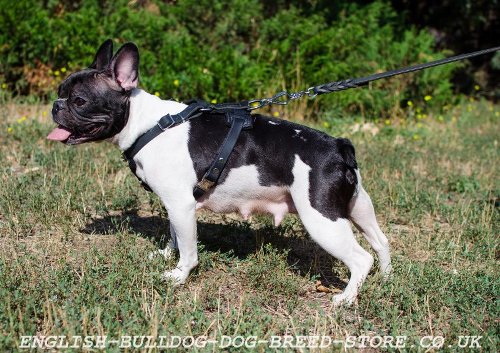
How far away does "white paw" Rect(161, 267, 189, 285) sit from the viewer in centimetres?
422

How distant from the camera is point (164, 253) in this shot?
4656 millimetres

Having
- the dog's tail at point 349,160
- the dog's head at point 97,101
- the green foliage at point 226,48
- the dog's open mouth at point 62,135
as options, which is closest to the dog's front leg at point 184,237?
the dog's head at point 97,101

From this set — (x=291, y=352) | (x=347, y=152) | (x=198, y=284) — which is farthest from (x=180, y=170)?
(x=291, y=352)

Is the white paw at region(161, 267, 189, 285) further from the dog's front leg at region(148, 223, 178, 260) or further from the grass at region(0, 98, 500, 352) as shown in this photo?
the dog's front leg at region(148, 223, 178, 260)

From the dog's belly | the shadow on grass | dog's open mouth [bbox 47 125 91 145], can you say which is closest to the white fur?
the dog's belly

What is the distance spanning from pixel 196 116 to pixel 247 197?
71cm

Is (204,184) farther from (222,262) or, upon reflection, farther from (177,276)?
(222,262)

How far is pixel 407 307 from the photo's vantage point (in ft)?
13.4

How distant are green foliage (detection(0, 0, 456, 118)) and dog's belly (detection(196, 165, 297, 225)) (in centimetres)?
465

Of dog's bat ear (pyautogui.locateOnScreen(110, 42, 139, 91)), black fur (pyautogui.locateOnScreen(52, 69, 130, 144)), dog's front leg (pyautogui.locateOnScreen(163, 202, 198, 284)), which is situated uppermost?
dog's bat ear (pyautogui.locateOnScreen(110, 42, 139, 91))

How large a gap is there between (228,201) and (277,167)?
481 millimetres

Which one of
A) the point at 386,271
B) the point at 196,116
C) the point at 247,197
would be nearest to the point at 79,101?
the point at 196,116

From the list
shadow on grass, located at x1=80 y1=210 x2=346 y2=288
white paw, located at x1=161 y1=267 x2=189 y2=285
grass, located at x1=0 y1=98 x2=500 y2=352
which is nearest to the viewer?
grass, located at x1=0 y1=98 x2=500 y2=352

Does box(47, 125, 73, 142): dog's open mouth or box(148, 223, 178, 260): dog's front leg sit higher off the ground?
box(47, 125, 73, 142): dog's open mouth
